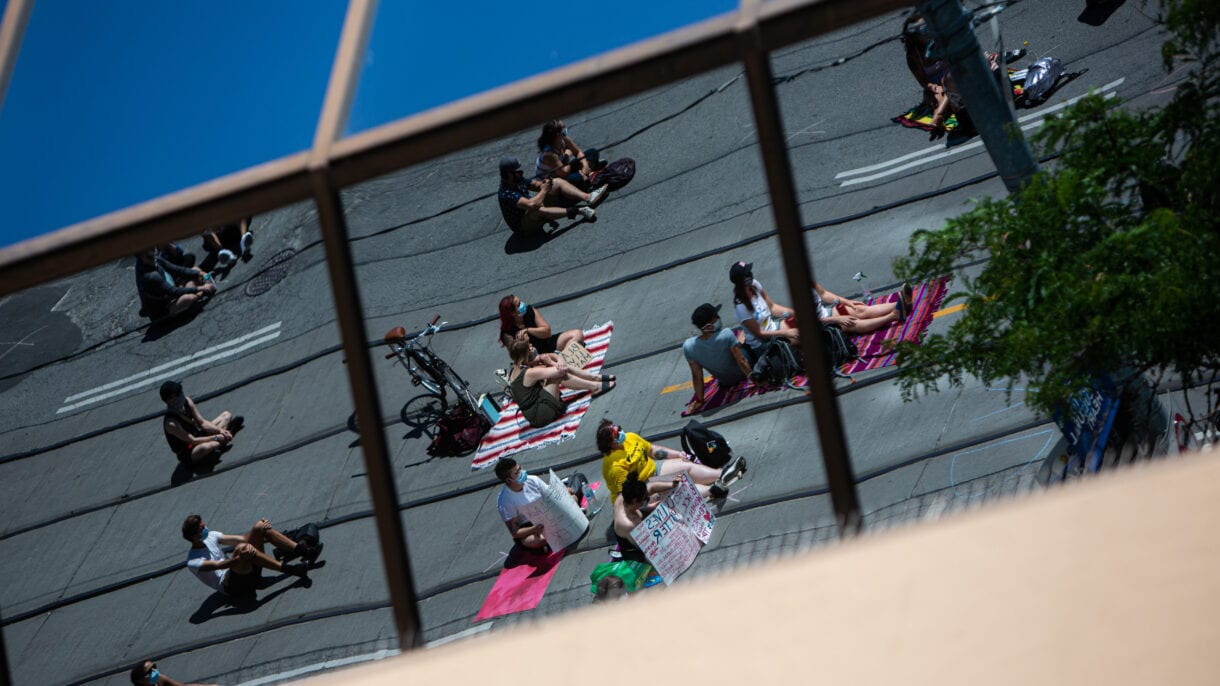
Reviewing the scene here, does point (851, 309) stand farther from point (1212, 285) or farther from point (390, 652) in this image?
point (1212, 285)

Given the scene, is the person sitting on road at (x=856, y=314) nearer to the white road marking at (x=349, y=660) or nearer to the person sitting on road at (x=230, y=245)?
the white road marking at (x=349, y=660)

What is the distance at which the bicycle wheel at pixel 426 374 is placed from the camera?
10094mm

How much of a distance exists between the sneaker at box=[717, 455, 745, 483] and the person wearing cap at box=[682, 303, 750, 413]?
35.7 inches

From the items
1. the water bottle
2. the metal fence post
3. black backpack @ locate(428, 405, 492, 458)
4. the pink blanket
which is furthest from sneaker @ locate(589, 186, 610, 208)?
the metal fence post

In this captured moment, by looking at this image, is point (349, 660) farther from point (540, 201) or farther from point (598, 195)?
point (598, 195)

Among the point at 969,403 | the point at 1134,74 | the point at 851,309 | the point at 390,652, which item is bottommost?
the point at 390,652

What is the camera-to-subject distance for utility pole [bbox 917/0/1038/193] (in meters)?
4.00

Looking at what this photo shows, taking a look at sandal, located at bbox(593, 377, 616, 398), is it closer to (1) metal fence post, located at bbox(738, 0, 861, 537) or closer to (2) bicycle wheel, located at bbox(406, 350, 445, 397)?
(2) bicycle wheel, located at bbox(406, 350, 445, 397)

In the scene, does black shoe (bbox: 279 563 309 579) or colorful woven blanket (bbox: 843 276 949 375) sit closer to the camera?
colorful woven blanket (bbox: 843 276 949 375)

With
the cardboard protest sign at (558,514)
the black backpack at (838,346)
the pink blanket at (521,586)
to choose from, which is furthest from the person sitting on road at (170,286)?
the black backpack at (838,346)

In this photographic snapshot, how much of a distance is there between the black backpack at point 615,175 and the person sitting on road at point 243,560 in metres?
6.61

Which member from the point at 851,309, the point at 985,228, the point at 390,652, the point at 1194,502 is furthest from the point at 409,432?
the point at 1194,502

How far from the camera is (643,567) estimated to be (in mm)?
7426

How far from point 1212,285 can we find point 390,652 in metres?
7.56
